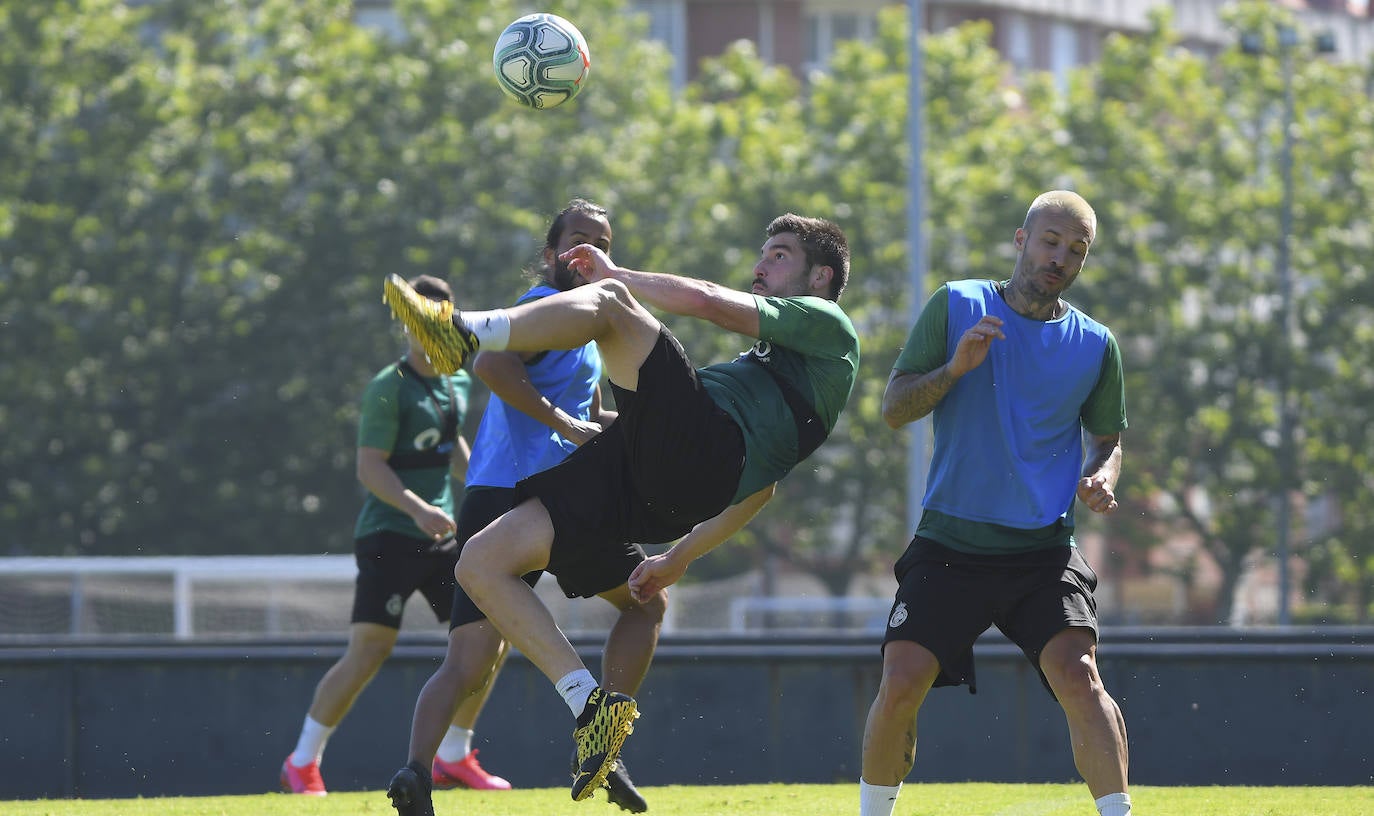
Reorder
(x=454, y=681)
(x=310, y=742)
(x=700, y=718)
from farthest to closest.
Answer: (x=700, y=718)
(x=310, y=742)
(x=454, y=681)

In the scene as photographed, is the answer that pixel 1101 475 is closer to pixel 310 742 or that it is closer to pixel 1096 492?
pixel 1096 492

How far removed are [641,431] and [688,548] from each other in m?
0.66

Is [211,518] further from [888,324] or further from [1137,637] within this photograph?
[1137,637]

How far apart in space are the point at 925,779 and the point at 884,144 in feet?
91.2

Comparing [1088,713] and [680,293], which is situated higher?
[680,293]

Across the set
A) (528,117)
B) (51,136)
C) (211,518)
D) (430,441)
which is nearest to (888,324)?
(528,117)

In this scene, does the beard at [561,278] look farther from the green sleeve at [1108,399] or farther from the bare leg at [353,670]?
the bare leg at [353,670]

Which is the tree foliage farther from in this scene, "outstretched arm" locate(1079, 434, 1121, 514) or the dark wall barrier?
"outstretched arm" locate(1079, 434, 1121, 514)

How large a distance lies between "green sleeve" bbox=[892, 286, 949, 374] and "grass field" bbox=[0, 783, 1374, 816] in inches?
84.5

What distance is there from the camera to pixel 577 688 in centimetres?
602

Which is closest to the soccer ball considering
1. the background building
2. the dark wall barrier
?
the dark wall barrier

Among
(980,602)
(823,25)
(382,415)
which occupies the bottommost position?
(980,602)

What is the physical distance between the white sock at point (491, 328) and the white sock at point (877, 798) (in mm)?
1878

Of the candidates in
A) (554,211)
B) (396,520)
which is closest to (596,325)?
(396,520)
